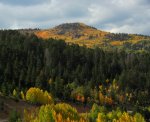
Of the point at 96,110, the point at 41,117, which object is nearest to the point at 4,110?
the point at 96,110

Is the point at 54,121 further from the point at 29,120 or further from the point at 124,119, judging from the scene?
the point at 124,119

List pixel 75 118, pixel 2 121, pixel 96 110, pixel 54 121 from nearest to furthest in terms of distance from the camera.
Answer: pixel 54 121
pixel 75 118
pixel 2 121
pixel 96 110

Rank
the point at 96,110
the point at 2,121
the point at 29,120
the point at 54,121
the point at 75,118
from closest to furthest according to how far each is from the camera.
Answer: the point at 54,121
the point at 75,118
the point at 29,120
the point at 2,121
the point at 96,110

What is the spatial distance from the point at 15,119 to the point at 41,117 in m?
22.6

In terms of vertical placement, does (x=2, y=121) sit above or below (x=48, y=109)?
below

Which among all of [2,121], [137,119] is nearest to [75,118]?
[137,119]

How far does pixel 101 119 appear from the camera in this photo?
163m

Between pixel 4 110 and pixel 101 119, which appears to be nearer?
pixel 101 119

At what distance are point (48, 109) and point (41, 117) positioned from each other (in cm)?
519

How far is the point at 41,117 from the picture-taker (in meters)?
129

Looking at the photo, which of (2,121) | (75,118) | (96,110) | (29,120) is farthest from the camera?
(96,110)

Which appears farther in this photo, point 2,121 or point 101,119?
point 2,121

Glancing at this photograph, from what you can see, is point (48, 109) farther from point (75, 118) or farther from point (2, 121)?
point (2, 121)

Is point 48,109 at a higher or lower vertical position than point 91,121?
higher
